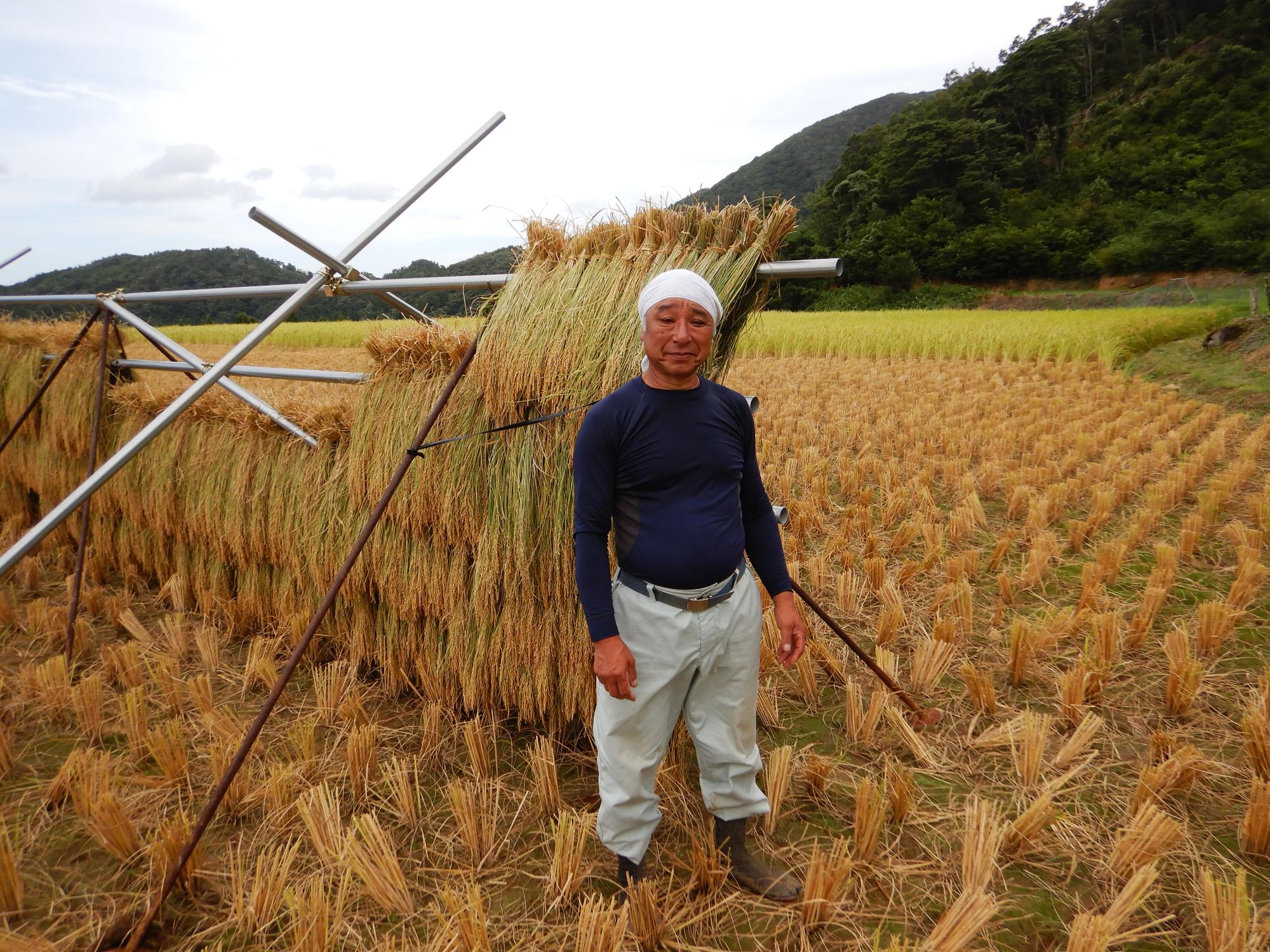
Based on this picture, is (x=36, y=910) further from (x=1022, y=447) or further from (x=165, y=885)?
(x=1022, y=447)

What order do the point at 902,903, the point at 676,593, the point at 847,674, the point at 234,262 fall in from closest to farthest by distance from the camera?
1. the point at 676,593
2. the point at 902,903
3. the point at 847,674
4. the point at 234,262

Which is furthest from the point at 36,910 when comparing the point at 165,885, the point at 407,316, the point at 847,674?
the point at 847,674

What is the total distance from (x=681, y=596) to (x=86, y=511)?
3.60 meters

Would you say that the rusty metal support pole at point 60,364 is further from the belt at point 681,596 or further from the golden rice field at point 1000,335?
the golden rice field at point 1000,335

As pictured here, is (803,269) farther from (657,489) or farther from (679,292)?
(657,489)

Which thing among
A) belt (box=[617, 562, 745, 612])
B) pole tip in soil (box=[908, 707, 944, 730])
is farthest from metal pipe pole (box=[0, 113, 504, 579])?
pole tip in soil (box=[908, 707, 944, 730])

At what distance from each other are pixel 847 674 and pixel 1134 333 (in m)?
13.9

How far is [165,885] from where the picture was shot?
6.19 feet

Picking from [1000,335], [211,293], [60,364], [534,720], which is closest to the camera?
[534,720]

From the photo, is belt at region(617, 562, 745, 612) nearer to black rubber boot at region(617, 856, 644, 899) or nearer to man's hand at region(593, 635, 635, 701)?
man's hand at region(593, 635, 635, 701)

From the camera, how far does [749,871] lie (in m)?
2.04

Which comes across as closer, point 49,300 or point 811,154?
point 49,300

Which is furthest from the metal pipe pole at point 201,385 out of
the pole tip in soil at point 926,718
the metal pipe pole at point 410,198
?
the pole tip in soil at point 926,718

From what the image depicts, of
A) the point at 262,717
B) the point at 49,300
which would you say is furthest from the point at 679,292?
the point at 49,300
